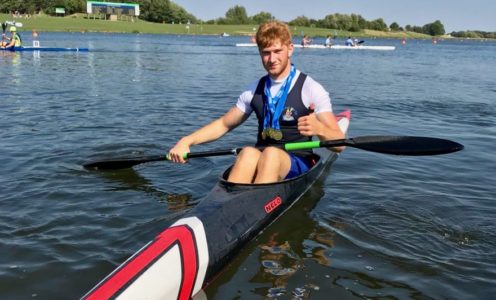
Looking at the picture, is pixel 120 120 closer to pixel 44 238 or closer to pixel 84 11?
pixel 44 238

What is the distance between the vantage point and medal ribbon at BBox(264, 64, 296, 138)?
5.20 m

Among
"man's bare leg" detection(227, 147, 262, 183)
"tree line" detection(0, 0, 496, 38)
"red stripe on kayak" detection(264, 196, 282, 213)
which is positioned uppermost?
"tree line" detection(0, 0, 496, 38)

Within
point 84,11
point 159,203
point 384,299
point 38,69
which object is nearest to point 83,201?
point 159,203

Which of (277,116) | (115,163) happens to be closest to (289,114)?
Result: (277,116)

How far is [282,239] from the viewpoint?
4938 millimetres

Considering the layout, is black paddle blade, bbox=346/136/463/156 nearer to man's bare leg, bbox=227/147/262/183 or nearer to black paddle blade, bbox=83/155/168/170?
man's bare leg, bbox=227/147/262/183

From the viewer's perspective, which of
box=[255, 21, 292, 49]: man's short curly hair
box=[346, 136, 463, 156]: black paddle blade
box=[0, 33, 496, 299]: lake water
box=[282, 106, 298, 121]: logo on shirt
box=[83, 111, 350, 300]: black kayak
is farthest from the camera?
box=[346, 136, 463, 156]: black paddle blade

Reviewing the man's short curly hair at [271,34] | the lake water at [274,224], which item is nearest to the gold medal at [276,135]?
the lake water at [274,224]

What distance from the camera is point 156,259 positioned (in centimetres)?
324

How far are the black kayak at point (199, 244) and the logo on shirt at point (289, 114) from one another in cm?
67

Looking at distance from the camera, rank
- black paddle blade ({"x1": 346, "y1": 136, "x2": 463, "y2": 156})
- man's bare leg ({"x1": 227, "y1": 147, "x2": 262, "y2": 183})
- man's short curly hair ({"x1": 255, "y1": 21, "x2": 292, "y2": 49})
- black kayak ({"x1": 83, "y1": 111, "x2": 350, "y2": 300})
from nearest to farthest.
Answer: black kayak ({"x1": 83, "y1": 111, "x2": 350, "y2": 300}) < man's short curly hair ({"x1": 255, "y1": 21, "x2": 292, "y2": 49}) < man's bare leg ({"x1": 227, "y1": 147, "x2": 262, "y2": 183}) < black paddle blade ({"x1": 346, "y1": 136, "x2": 463, "y2": 156})

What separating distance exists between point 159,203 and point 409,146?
3.14m

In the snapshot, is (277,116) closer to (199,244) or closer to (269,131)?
(269,131)

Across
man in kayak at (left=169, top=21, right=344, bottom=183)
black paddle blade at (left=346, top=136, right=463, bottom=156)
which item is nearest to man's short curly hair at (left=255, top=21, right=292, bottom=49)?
man in kayak at (left=169, top=21, right=344, bottom=183)
